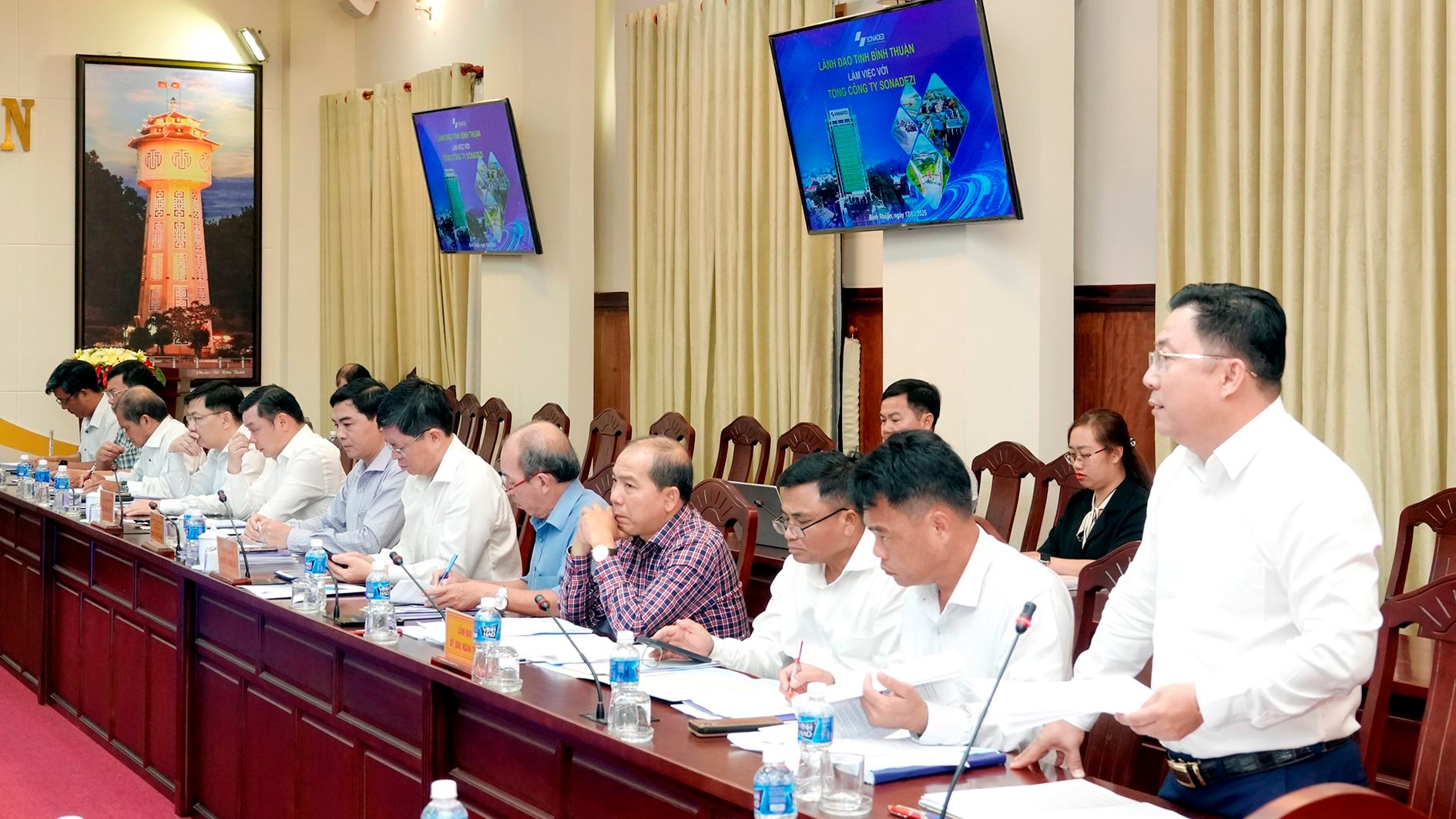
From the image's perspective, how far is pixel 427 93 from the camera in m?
8.89

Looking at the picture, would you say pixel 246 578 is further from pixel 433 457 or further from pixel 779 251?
pixel 779 251

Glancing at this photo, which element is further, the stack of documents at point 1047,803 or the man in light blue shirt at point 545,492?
the man in light blue shirt at point 545,492

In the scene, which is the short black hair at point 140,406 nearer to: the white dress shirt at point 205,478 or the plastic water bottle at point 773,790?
the white dress shirt at point 205,478

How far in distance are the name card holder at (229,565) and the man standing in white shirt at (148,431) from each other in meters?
2.50

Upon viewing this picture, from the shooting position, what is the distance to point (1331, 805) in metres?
1.45

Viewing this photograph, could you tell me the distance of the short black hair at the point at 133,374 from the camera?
7.37m

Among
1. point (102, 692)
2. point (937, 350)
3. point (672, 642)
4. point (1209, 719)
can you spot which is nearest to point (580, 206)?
point (937, 350)

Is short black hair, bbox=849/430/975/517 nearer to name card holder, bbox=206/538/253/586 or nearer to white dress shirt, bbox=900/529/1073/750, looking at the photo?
white dress shirt, bbox=900/529/1073/750

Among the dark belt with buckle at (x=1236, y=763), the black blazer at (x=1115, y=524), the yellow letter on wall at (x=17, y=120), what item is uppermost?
the yellow letter on wall at (x=17, y=120)

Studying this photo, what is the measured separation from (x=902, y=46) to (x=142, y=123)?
21.5 feet

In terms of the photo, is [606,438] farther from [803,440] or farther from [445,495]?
[445,495]

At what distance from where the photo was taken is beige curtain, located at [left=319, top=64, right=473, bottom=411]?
29.0 ft

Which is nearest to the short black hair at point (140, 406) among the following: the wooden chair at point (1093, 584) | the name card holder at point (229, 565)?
the name card holder at point (229, 565)

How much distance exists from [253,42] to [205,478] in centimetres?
494
